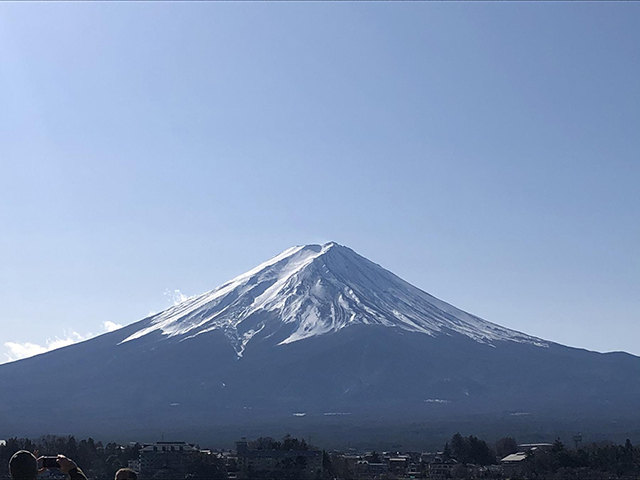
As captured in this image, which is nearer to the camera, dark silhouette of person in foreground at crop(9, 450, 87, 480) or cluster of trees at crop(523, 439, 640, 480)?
dark silhouette of person in foreground at crop(9, 450, 87, 480)

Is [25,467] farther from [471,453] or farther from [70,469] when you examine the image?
[471,453]

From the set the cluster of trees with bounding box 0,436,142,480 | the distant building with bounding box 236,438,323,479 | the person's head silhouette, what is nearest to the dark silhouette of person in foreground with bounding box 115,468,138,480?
the person's head silhouette

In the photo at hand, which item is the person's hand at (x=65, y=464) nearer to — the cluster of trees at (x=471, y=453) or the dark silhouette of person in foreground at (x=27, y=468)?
the dark silhouette of person in foreground at (x=27, y=468)

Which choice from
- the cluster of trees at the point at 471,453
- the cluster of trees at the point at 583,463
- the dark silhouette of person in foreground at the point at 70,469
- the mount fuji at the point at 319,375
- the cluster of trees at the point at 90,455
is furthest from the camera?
the mount fuji at the point at 319,375

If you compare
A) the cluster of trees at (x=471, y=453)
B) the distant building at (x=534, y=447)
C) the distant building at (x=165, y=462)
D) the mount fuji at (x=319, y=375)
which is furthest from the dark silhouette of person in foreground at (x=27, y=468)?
the mount fuji at (x=319, y=375)

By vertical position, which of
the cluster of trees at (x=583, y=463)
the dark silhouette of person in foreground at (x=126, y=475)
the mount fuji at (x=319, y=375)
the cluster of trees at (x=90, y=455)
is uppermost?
the mount fuji at (x=319, y=375)

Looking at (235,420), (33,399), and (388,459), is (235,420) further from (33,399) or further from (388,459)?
(388,459)

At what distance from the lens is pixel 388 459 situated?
70.4 metres

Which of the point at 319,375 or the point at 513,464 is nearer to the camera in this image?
the point at 513,464

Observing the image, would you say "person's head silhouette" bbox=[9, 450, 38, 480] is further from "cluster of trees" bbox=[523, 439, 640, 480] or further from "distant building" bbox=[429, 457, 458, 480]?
"distant building" bbox=[429, 457, 458, 480]

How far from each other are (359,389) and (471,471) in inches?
4787

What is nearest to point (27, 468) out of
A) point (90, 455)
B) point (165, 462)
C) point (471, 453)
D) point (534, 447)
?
point (165, 462)

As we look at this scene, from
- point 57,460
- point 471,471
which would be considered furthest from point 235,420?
point 57,460

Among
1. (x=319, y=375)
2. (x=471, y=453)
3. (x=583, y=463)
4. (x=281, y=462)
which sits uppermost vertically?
(x=319, y=375)
